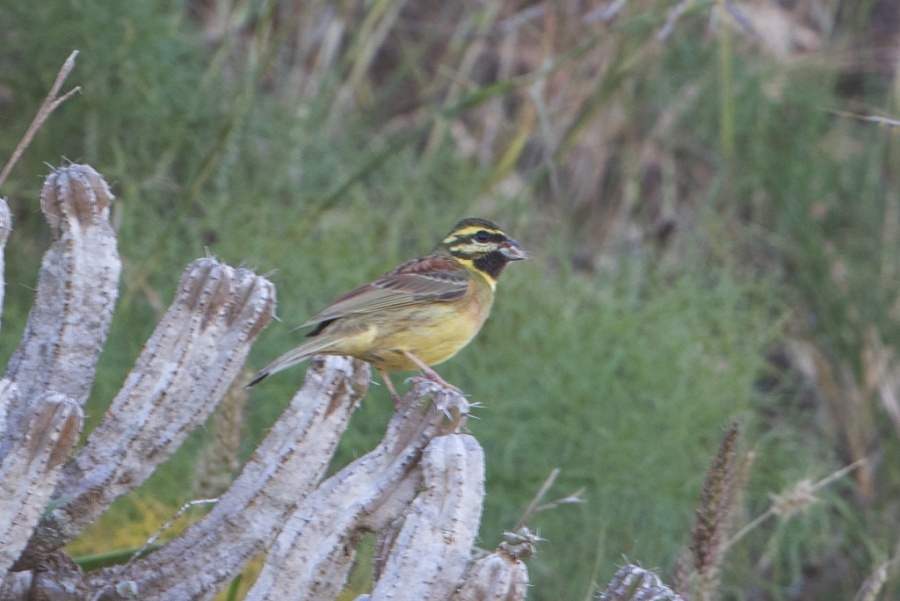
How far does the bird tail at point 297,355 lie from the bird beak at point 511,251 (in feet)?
2.88

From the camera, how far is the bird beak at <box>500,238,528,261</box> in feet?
14.7

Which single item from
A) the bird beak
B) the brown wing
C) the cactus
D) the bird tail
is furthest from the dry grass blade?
the bird beak

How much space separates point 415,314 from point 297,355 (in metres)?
0.58

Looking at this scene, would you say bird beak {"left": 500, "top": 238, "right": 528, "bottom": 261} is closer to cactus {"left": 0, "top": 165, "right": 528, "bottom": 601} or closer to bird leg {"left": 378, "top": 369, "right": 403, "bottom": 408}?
bird leg {"left": 378, "top": 369, "right": 403, "bottom": 408}

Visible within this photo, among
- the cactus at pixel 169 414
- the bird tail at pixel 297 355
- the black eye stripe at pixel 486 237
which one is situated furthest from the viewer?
the black eye stripe at pixel 486 237

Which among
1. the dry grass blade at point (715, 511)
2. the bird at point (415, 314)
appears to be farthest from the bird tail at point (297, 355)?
the dry grass blade at point (715, 511)

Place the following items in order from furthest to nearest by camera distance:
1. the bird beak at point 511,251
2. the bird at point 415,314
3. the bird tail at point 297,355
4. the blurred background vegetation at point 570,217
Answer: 1. the blurred background vegetation at point 570,217
2. the bird beak at point 511,251
3. the bird at point 415,314
4. the bird tail at point 297,355

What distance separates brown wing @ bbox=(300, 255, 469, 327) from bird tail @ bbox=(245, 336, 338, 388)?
73 millimetres

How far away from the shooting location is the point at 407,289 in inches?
167

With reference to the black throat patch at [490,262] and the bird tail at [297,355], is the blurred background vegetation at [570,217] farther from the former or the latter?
the black throat patch at [490,262]

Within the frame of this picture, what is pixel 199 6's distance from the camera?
9.11 metres

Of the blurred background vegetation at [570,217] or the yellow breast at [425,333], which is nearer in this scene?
the yellow breast at [425,333]

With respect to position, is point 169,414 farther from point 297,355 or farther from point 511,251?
point 511,251

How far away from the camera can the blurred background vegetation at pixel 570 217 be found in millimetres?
5531
